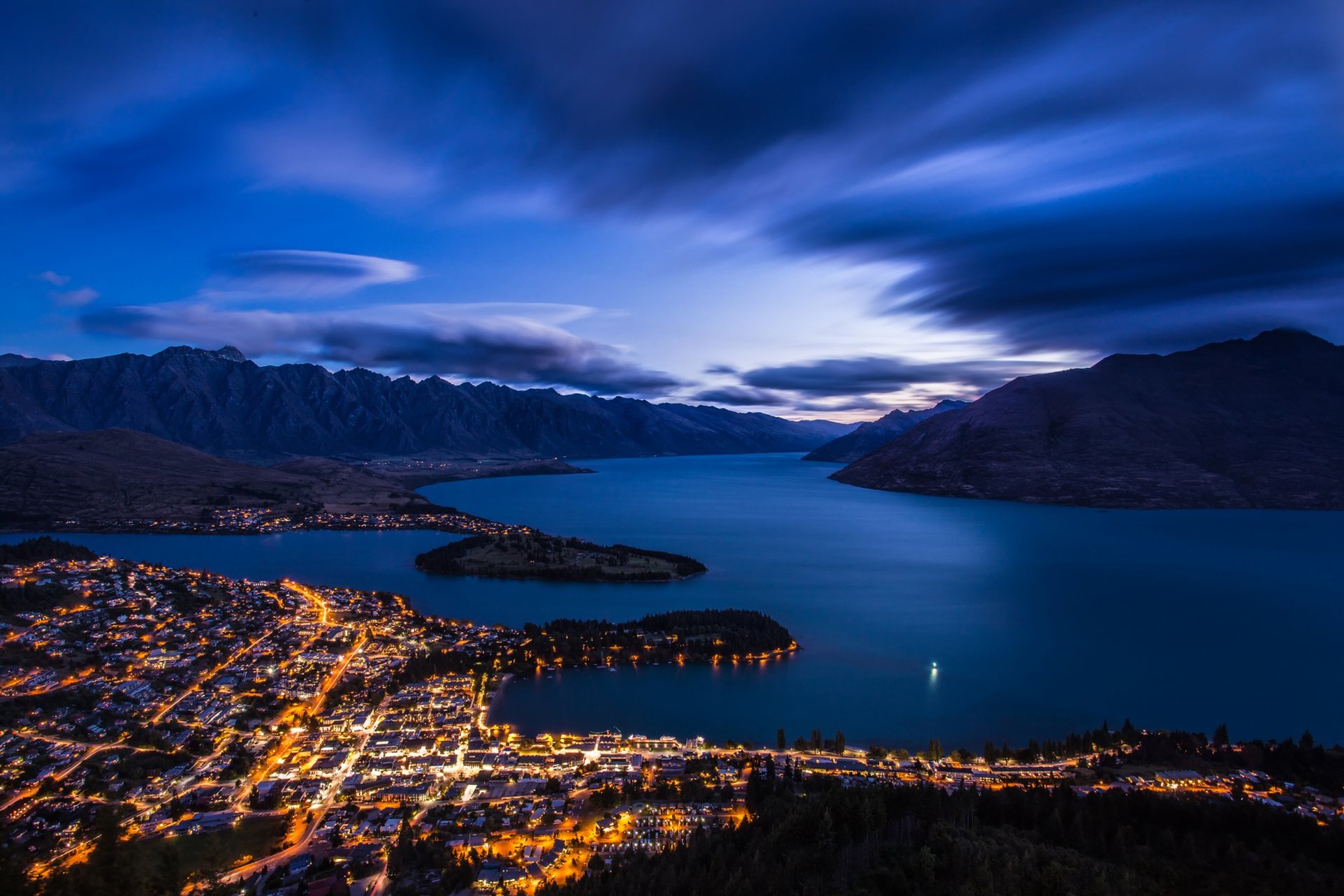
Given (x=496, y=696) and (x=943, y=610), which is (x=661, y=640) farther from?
(x=943, y=610)

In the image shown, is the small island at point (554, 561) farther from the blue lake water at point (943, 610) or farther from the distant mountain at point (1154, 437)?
the distant mountain at point (1154, 437)

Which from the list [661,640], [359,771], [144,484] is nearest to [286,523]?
[144,484]

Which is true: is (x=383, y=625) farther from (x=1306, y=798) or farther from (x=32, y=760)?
(x=1306, y=798)

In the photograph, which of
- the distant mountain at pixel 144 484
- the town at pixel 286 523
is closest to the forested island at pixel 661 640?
the town at pixel 286 523

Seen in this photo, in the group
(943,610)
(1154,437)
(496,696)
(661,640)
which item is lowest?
(496,696)

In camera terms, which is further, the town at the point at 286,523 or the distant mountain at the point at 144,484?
the distant mountain at the point at 144,484

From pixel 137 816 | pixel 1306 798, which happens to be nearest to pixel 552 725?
pixel 137 816

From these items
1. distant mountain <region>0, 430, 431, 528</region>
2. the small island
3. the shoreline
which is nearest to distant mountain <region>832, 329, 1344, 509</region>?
the small island
